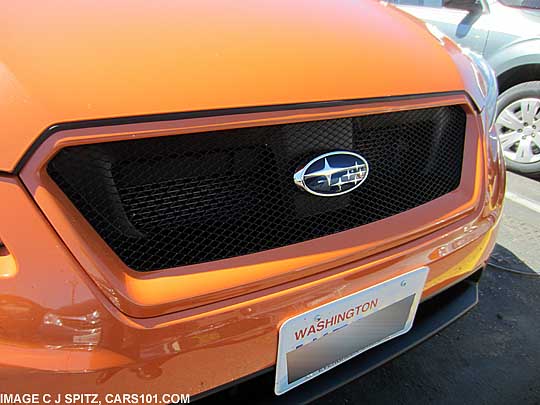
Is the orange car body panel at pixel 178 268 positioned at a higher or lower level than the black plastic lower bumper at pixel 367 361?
higher

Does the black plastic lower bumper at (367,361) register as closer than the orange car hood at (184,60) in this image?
No

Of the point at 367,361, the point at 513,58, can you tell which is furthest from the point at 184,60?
the point at 513,58

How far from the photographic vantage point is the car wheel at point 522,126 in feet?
12.0

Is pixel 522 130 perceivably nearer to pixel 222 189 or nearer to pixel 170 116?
pixel 222 189

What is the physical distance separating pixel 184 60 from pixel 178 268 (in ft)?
1.54

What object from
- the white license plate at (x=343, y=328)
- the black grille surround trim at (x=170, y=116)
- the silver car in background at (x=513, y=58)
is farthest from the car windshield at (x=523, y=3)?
the white license plate at (x=343, y=328)

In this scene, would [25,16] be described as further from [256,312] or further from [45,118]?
[256,312]

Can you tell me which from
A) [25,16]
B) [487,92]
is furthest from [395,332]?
[25,16]

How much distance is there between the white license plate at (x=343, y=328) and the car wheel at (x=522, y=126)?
2.76m

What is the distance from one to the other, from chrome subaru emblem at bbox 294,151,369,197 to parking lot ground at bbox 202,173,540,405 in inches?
27.2

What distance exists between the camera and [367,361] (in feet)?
→ 4.67

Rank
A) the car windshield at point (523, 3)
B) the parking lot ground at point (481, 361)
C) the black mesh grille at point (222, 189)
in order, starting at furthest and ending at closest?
the car windshield at point (523, 3) < the parking lot ground at point (481, 361) < the black mesh grille at point (222, 189)

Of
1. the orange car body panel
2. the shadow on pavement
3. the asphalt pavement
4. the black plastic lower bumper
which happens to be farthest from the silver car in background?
the orange car body panel

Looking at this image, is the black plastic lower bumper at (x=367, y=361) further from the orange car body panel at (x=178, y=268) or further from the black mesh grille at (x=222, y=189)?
the black mesh grille at (x=222, y=189)
